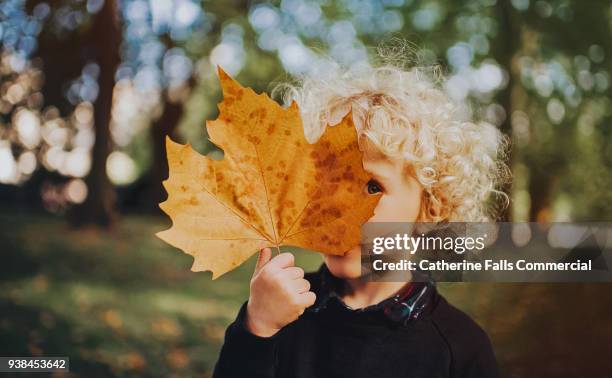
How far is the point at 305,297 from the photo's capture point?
616 mm

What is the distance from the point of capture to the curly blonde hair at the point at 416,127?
78 cm

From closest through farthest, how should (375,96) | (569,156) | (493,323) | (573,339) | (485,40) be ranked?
(375,96) < (573,339) < (493,323) < (569,156) < (485,40)

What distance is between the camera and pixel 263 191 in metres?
0.61

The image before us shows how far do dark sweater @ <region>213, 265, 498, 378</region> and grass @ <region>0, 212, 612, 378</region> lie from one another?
4.29 ft

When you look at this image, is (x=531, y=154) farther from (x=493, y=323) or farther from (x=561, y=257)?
(x=561, y=257)

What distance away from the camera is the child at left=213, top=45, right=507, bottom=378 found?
78 cm

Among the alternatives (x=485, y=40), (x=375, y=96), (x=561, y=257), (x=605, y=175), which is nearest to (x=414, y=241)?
(x=375, y=96)

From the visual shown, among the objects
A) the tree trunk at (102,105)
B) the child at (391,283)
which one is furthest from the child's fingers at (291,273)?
the tree trunk at (102,105)

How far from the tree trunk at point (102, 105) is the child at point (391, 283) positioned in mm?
2438

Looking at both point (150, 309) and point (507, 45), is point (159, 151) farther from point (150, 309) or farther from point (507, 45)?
point (507, 45)

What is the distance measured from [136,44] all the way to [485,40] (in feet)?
7.23

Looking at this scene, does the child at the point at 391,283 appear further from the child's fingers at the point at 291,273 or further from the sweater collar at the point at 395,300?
the child's fingers at the point at 291,273

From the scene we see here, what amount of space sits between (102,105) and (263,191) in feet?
8.90

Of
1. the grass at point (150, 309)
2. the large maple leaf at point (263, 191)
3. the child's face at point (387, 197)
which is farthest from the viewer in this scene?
the grass at point (150, 309)
